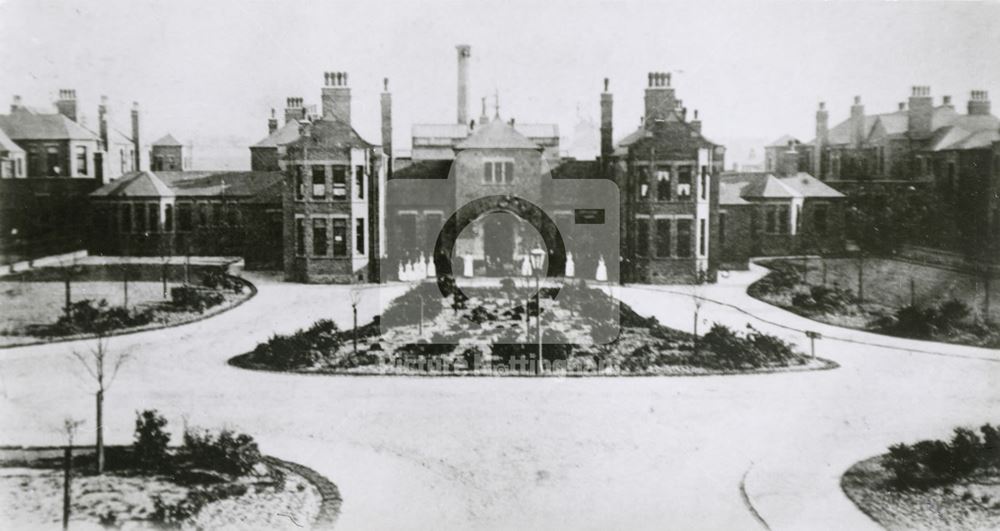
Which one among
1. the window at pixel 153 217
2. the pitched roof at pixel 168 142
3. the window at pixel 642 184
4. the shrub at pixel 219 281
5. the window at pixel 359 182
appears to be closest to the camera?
the pitched roof at pixel 168 142

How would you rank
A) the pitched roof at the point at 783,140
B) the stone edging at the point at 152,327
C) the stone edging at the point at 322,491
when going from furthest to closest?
the pitched roof at the point at 783,140 < the stone edging at the point at 152,327 < the stone edging at the point at 322,491

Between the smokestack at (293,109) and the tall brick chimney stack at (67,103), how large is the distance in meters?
2.42

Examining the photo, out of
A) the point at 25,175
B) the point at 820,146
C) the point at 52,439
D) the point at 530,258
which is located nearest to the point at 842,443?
the point at 820,146

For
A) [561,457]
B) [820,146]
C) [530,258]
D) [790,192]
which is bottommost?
[561,457]

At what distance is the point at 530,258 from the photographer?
→ 476 inches

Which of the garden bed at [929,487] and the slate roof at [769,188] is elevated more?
the slate roof at [769,188]

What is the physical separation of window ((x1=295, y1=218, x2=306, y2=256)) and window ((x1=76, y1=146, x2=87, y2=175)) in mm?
2798

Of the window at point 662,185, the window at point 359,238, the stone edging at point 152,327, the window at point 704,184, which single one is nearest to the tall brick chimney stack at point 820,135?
the window at point 704,184

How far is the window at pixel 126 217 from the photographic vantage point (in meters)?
8.94

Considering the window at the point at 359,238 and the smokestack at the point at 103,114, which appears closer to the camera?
the smokestack at the point at 103,114

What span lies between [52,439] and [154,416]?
3.57 ft

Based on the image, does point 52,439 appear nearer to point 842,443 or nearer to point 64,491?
point 64,491

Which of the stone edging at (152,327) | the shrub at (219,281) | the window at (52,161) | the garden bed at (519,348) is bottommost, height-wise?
the garden bed at (519,348)

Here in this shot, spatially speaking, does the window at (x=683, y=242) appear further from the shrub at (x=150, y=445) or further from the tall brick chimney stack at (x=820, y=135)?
the shrub at (x=150, y=445)
